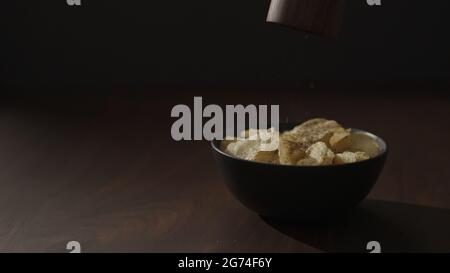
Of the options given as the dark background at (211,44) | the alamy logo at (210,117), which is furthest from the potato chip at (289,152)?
the dark background at (211,44)

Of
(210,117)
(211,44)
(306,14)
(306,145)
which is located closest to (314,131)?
(306,145)

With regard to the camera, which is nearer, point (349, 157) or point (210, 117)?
point (349, 157)

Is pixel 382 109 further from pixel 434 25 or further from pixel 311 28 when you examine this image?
pixel 311 28

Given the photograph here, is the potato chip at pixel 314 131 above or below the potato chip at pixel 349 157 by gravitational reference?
above

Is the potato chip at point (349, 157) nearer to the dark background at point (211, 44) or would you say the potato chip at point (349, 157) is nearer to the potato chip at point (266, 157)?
the potato chip at point (266, 157)

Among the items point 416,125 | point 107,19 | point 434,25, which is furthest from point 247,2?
point 416,125

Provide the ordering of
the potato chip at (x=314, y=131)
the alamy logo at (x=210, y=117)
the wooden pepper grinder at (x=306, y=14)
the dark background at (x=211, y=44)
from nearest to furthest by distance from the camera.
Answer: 1. the wooden pepper grinder at (x=306, y=14)
2. the potato chip at (x=314, y=131)
3. the alamy logo at (x=210, y=117)
4. the dark background at (x=211, y=44)

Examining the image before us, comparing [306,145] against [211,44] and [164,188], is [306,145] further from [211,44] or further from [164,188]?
[211,44]
